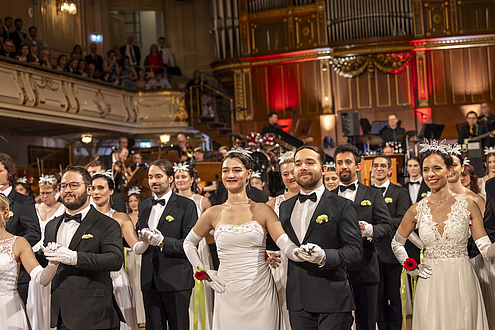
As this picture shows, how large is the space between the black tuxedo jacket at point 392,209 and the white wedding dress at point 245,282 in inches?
79.3

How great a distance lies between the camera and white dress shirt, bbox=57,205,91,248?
191 inches

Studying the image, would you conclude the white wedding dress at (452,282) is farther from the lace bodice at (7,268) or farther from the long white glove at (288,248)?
the lace bodice at (7,268)

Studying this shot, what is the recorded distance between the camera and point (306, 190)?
4.58 m

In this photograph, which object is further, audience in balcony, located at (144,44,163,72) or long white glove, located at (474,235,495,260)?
audience in balcony, located at (144,44,163,72)

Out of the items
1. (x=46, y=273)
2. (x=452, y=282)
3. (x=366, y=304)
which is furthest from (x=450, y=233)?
(x=46, y=273)

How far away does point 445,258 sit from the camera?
4809 millimetres

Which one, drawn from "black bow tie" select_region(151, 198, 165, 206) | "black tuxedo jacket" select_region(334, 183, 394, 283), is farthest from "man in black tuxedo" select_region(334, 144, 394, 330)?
"black bow tie" select_region(151, 198, 165, 206)

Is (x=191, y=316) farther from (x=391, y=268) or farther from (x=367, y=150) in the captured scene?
(x=367, y=150)

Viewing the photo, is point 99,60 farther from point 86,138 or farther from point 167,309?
point 167,309

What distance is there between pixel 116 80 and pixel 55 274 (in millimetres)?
13120

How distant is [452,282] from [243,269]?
4.87 ft

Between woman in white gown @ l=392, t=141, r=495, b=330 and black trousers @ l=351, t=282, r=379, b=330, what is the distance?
2.57ft

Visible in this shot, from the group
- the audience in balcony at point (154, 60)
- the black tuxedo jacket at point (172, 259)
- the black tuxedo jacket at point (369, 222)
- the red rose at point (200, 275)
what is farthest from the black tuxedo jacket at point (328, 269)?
the audience in balcony at point (154, 60)

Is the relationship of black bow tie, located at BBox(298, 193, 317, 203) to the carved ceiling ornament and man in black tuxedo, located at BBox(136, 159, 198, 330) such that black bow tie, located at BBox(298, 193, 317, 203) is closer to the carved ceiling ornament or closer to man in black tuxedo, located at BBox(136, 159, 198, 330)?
man in black tuxedo, located at BBox(136, 159, 198, 330)
